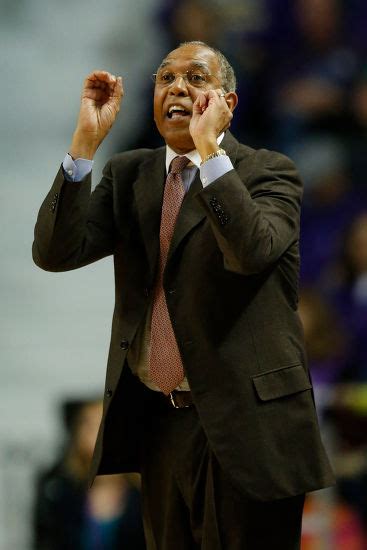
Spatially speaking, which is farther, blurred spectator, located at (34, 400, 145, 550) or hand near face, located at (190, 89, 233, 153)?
blurred spectator, located at (34, 400, 145, 550)

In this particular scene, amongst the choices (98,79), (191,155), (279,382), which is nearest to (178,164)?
(191,155)

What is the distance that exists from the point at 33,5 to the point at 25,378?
150 cm

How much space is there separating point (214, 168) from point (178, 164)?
26 cm

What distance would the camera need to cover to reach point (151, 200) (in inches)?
91.5

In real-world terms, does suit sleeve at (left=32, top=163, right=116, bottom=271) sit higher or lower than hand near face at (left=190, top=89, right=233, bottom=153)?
lower

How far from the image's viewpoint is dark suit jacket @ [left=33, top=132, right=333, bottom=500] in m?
2.07

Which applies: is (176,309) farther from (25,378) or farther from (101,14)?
(101,14)

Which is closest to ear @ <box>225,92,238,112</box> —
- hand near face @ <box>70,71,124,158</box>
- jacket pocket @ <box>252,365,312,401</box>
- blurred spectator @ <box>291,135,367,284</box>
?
hand near face @ <box>70,71,124,158</box>

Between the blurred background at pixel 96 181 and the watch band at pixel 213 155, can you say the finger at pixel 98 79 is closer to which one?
the watch band at pixel 213 155

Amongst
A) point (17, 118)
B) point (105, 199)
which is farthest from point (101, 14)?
point (105, 199)

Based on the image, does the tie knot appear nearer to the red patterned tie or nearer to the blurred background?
the red patterned tie

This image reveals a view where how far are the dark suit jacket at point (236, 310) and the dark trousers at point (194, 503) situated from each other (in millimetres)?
76

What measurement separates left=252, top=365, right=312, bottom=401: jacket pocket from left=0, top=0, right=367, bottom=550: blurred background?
1.63m

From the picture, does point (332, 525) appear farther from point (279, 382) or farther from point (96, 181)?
point (279, 382)
